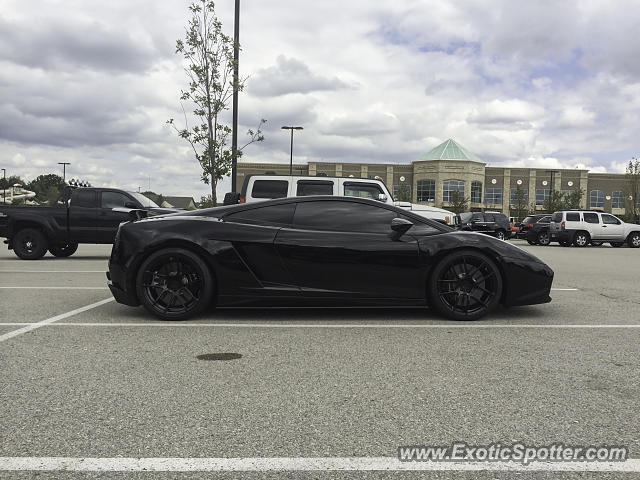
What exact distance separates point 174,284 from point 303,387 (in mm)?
2704

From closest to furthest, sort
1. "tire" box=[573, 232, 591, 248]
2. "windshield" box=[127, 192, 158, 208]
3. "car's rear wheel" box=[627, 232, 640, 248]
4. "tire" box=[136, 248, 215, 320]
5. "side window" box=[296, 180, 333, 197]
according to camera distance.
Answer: "tire" box=[136, 248, 215, 320] < "side window" box=[296, 180, 333, 197] < "windshield" box=[127, 192, 158, 208] < "tire" box=[573, 232, 591, 248] < "car's rear wheel" box=[627, 232, 640, 248]

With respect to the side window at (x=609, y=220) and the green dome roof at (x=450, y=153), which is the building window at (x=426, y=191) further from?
the side window at (x=609, y=220)

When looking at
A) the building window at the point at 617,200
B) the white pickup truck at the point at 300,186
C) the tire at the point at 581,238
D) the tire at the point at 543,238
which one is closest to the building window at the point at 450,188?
the building window at the point at 617,200

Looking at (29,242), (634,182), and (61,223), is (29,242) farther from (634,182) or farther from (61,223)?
(634,182)

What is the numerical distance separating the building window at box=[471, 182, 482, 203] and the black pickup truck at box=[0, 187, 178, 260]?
8081 centimetres

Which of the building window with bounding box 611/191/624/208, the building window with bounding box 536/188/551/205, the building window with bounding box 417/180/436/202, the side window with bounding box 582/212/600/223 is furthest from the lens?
the building window with bounding box 611/191/624/208

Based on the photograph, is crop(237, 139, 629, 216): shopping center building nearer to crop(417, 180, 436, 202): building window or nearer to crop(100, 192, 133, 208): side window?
crop(417, 180, 436, 202): building window

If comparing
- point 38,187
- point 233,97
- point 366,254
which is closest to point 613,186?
point 233,97

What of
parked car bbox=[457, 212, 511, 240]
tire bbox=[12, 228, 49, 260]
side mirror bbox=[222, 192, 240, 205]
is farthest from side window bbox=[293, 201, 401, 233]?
parked car bbox=[457, 212, 511, 240]

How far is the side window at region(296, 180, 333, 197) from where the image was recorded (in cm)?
1149

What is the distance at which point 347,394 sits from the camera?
3459 mm

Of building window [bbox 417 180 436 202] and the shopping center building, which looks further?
the shopping center building

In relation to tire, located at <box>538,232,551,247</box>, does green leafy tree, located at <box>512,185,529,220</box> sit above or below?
above

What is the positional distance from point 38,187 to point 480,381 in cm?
15819
